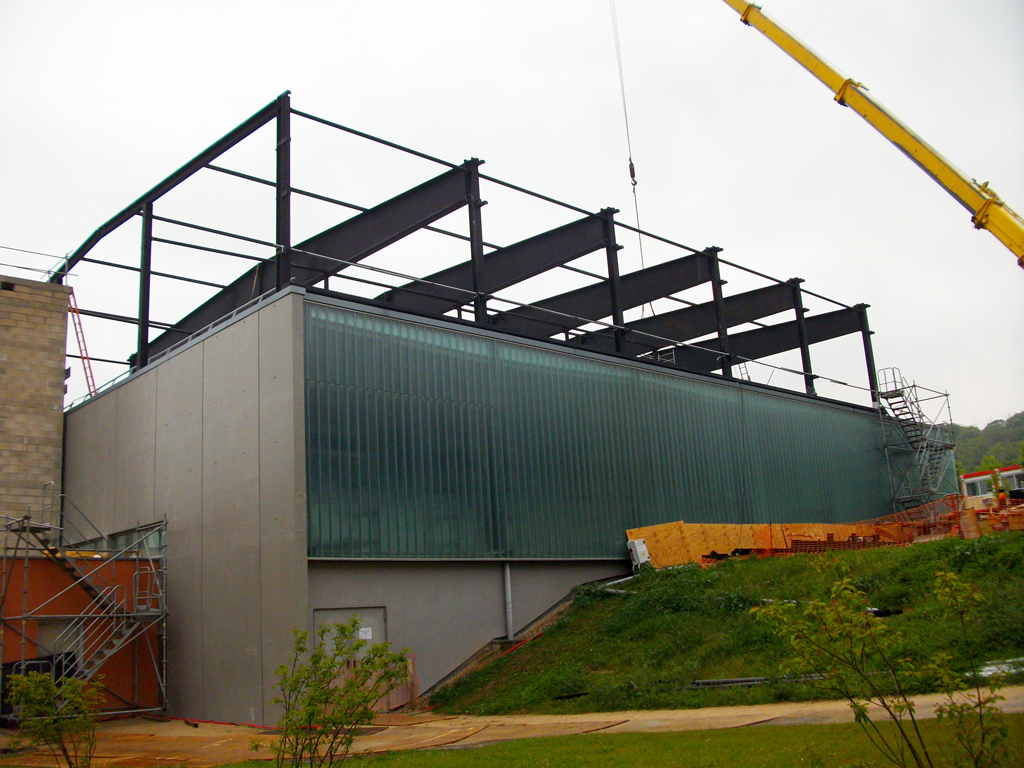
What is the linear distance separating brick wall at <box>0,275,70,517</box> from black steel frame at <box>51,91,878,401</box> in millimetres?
1518

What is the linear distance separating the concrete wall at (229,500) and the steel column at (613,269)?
1260cm

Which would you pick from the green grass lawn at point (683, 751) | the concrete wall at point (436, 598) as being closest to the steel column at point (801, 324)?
the concrete wall at point (436, 598)

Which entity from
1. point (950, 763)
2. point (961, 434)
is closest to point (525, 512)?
point (950, 763)

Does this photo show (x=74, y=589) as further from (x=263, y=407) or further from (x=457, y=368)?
(x=457, y=368)

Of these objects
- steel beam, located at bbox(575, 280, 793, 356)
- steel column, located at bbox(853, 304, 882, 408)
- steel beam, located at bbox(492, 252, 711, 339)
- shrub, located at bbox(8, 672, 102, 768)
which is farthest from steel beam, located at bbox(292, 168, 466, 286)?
steel column, located at bbox(853, 304, 882, 408)

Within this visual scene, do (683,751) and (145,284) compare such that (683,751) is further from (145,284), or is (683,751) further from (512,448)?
(145,284)

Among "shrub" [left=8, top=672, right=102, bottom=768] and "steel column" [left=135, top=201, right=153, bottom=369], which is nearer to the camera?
"shrub" [left=8, top=672, right=102, bottom=768]

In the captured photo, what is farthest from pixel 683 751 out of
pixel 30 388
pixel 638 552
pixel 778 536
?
pixel 30 388

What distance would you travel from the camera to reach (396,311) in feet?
75.6

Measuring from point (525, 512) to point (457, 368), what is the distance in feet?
14.5

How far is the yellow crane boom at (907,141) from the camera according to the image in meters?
23.2

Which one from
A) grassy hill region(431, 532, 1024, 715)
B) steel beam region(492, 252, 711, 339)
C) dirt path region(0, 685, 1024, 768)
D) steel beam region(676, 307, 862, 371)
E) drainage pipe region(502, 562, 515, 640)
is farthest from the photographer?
steel beam region(676, 307, 862, 371)

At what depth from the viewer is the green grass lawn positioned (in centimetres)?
991

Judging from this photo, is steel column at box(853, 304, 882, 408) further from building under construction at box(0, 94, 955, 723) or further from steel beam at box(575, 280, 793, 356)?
building under construction at box(0, 94, 955, 723)
